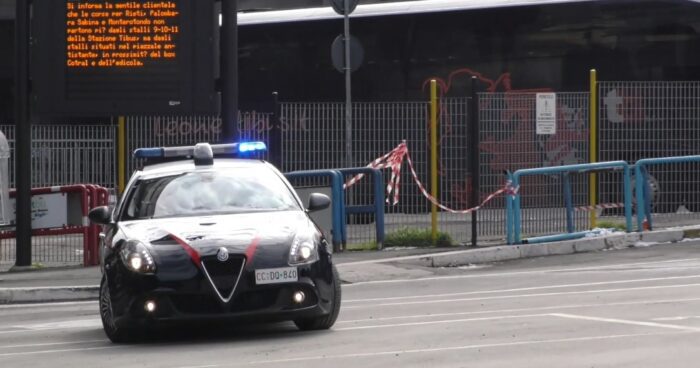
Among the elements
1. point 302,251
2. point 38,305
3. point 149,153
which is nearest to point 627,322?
point 302,251

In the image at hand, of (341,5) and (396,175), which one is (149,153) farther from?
(341,5)

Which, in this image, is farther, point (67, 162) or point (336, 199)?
point (67, 162)

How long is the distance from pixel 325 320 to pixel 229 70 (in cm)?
817

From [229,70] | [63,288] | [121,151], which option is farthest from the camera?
[121,151]

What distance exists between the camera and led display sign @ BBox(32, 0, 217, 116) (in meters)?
19.2

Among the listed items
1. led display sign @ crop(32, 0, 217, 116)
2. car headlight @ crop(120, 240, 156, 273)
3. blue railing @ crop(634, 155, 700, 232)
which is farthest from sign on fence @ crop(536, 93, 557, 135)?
car headlight @ crop(120, 240, 156, 273)

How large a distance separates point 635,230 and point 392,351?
12.0m

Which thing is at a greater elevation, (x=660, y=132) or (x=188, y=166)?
(x=660, y=132)

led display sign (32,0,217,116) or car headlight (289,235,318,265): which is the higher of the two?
led display sign (32,0,217,116)

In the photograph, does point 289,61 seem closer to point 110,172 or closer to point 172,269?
point 110,172

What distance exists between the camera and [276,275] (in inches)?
457

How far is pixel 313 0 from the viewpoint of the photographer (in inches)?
1223

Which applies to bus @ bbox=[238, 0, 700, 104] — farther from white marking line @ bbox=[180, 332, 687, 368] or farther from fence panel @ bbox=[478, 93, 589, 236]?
white marking line @ bbox=[180, 332, 687, 368]

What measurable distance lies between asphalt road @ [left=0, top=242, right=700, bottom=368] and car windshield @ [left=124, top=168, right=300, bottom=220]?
3.28 ft
